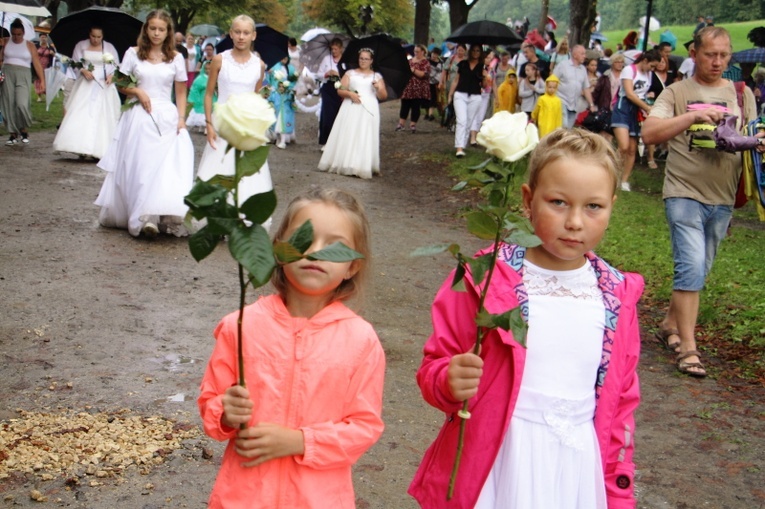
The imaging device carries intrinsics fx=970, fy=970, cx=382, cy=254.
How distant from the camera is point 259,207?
230cm

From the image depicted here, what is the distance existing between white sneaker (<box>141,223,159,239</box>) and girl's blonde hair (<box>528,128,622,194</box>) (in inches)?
290

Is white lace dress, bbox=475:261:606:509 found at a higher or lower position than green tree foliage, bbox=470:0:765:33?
lower

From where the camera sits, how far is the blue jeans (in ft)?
21.9

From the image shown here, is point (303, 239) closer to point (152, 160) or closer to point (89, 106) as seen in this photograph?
point (152, 160)

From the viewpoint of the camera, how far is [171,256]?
30.8ft

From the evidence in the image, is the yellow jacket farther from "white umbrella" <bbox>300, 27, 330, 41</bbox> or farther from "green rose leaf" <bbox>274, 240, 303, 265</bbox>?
"green rose leaf" <bbox>274, 240, 303, 265</bbox>

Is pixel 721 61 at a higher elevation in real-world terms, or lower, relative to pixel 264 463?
higher

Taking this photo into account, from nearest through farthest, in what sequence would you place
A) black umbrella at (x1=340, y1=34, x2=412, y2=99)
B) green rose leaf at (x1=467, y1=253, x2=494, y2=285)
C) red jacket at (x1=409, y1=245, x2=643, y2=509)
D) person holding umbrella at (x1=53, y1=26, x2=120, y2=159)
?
green rose leaf at (x1=467, y1=253, x2=494, y2=285)
red jacket at (x1=409, y1=245, x2=643, y2=509)
person holding umbrella at (x1=53, y1=26, x2=120, y2=159)
black umbrella at (x1=340, y1=34, x2=412, y2=99)

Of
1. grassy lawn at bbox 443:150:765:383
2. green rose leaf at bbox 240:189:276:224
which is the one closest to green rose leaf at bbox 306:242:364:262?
green rose leaf at bbox 240:189:276:224

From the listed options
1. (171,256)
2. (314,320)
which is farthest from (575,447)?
(171,256)

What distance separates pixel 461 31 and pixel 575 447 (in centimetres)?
2031

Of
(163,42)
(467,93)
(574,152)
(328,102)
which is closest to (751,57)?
(467,93)

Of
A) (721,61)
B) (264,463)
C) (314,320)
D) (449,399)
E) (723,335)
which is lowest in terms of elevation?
(723,335)

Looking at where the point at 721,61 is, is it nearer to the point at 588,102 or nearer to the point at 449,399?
the point at 449,399
